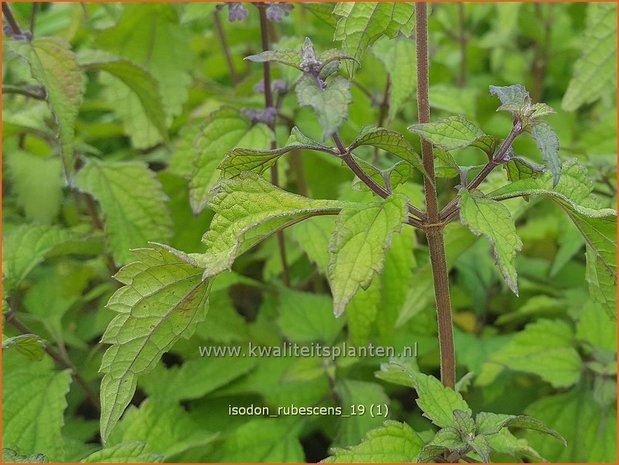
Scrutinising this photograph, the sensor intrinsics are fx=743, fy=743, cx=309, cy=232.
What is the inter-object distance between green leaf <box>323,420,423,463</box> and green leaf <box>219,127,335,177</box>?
1.31 ft

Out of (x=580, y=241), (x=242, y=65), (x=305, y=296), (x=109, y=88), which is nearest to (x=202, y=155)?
(x=305, y=296)

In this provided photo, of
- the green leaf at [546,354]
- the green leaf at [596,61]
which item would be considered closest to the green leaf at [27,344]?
the green leaf at [546,354]

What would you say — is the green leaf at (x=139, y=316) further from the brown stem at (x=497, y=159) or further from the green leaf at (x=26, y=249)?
the green leaf at (x=26, y=249)

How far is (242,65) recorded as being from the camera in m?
2.47

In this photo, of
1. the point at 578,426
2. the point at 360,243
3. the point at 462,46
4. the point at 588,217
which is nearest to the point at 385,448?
the point at 360,243

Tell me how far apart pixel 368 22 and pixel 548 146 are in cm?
29

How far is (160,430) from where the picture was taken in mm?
1459

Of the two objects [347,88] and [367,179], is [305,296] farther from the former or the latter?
[347,88]

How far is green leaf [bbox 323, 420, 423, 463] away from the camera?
3.34 feet

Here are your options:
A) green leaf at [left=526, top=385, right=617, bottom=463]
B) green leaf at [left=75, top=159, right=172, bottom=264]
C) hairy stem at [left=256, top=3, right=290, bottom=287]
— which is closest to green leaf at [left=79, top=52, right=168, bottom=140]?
green leaf at [left=75, top=159, right=172, bottom=264]

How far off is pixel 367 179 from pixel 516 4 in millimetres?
1404

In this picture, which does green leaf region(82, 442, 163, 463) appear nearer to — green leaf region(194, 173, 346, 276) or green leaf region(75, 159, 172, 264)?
green leaf region(194, 173, 346, 276)

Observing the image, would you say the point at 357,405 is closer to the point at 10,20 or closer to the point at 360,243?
the point at 360,243

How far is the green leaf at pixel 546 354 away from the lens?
1.47 meters
